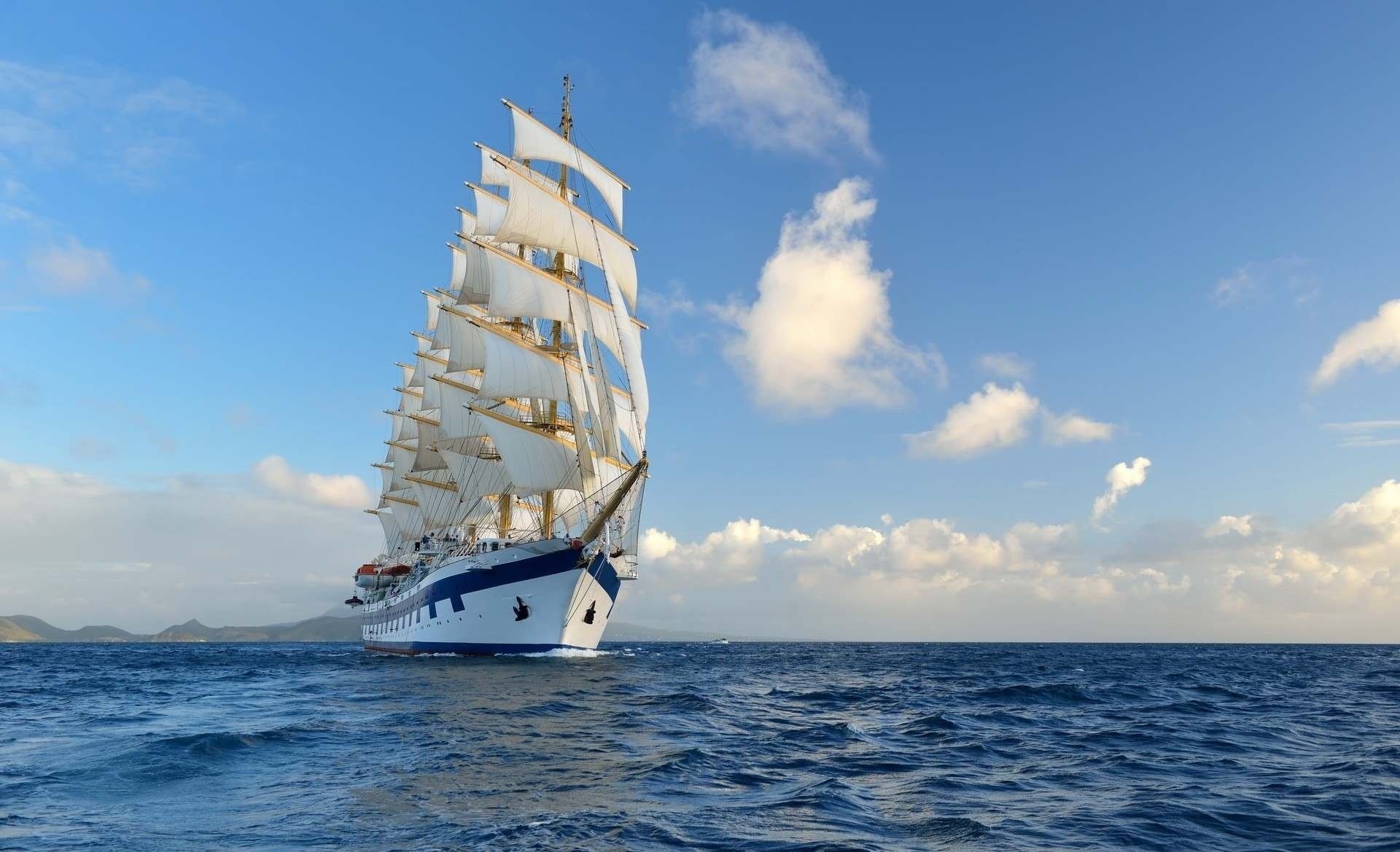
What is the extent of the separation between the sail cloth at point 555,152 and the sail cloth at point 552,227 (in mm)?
4895

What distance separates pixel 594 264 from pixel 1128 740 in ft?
201

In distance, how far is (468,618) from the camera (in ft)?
193

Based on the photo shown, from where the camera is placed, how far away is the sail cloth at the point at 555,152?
78.8 m

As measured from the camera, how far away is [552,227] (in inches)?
2972

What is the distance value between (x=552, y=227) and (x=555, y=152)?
9.20 metres

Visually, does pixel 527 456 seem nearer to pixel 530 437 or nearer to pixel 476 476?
pixel 530 437

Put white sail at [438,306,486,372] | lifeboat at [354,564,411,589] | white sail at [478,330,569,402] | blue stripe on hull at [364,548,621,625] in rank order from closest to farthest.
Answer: blue stripe on hull at [364,548,621,625] < white sail at [478,330,569,402] < white sail at [438,306,486,372] < lifeboat at [354,564,411,589]

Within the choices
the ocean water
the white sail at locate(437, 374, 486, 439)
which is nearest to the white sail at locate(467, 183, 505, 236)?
the white sail at locate(437, 374, 486, 439)

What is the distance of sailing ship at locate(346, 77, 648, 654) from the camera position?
57.5 metres

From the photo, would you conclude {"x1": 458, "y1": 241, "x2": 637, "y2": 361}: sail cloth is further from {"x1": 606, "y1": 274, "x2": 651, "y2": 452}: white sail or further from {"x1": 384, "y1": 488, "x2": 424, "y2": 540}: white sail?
{"x1": 384, "y1": 488, "x2": 424, "y2": 540}: white sail

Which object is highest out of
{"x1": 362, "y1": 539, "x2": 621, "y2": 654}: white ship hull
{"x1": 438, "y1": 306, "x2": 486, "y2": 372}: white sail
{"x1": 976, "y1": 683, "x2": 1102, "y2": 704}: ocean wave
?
{"x1": 438, "y1": 306, "x2": 486, "y2": 372}: white sail

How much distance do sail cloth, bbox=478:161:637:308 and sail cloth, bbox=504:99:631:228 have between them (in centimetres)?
489

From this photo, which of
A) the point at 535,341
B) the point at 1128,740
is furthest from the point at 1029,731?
the point at 535,341

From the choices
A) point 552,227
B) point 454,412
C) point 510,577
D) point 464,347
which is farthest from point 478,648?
point 552,227
